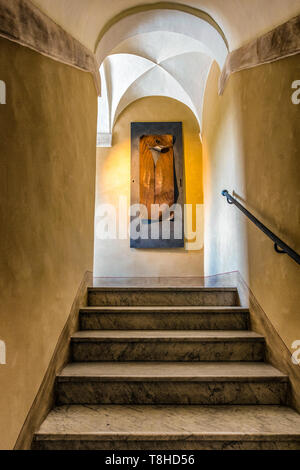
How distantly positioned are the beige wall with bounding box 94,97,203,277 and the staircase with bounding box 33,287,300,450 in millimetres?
2405

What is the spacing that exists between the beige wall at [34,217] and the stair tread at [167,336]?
0.74 ft

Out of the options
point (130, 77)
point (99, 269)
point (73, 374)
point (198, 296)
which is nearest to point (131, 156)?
point (130, 77)

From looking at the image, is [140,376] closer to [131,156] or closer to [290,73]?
[290,73]

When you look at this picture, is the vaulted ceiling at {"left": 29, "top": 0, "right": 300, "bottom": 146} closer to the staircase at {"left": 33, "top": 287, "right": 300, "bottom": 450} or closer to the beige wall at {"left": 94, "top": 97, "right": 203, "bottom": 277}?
the beige wall at {"left": 94, "top": 97, "right": 203, "bottom": 277}

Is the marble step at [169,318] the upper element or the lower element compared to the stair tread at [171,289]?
lower

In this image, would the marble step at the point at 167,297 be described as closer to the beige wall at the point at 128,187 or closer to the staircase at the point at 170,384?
the staircase at the point at 170,384

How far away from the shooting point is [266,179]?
232 cm

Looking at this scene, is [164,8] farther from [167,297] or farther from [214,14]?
[167,297]

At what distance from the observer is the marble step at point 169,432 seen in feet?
4.99

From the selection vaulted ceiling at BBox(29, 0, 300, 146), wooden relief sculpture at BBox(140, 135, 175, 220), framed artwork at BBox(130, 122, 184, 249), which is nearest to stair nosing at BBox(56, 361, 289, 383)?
vaulted ceiling at BBox(29, 0, 300, 146)

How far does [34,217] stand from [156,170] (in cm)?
377

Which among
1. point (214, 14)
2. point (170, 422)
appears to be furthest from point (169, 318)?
point (214, 14)

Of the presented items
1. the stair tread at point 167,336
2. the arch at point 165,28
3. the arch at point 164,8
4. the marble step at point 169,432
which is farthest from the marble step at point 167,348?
the arch at point 164,8

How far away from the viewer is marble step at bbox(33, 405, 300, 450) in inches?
59.9
